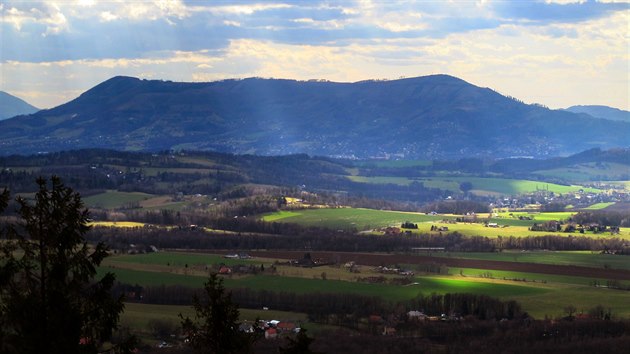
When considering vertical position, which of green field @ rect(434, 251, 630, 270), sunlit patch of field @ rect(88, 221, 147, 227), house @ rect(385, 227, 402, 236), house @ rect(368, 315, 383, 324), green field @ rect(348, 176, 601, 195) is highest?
green field @ rect(348, 176, 601, 195)

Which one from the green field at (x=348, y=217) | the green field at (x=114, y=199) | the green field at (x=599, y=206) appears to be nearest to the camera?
the green field at (x=348, y=217)

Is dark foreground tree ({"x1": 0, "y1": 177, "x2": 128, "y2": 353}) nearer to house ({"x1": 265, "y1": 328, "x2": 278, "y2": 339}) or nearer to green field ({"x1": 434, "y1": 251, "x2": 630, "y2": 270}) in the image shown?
house ({"x1": 265, "y1": 328, "x2": 278, "y2": 339})

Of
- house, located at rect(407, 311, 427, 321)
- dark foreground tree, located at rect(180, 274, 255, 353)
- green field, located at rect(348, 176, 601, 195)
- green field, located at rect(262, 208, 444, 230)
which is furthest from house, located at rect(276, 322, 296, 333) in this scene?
green field, located at rect(348, 176, 601, 195)

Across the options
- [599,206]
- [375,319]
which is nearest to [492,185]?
[599,206]

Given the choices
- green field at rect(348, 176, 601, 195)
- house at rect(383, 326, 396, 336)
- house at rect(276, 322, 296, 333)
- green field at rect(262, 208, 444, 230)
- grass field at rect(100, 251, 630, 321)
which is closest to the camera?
house at rect(276, 322, 296, 333)

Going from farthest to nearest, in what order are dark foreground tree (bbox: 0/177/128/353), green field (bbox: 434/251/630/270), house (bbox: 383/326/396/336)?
green field (bbox: 434/251/630/270), house (bbox: 383/326/396/336), dark foreground tree (bbox: 0/177/128/353)

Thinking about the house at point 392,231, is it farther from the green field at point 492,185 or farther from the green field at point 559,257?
the green field at point 492,185

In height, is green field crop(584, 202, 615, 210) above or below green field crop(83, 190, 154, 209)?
above

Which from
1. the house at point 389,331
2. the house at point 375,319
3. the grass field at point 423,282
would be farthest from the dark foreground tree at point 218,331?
the grass field at point 423,282

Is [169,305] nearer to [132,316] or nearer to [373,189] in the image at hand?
[132,316]

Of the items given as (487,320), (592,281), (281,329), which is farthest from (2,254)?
(592,281)
